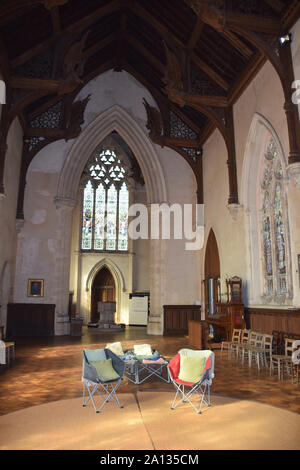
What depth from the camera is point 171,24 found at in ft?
34.7

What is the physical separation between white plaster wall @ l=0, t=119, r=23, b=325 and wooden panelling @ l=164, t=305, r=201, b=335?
18.6ft

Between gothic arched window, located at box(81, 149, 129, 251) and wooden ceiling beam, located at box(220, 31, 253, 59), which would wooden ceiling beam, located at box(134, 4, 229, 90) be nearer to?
wooden ceiling beam, located at box(220, 31, 253, 59)

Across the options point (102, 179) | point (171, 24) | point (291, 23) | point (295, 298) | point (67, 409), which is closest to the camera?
point (67, 409)

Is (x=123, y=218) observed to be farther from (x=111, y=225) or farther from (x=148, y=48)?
(x=148, y=48)

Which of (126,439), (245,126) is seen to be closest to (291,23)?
(245,126)

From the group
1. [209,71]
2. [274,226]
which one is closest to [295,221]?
[274,226]

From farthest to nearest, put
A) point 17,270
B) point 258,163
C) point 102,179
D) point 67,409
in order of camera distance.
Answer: point 102,179, point 17,270, point 258,163, point 67,409

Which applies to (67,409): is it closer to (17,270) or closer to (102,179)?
(17,270)

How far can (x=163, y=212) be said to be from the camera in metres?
13.9

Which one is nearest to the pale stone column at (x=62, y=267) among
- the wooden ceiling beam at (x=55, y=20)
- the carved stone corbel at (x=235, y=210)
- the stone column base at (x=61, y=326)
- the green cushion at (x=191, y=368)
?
the stone column base at (x=61, y=326)

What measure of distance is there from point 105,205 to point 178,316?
8.48 meters

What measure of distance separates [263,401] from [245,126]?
305 inches

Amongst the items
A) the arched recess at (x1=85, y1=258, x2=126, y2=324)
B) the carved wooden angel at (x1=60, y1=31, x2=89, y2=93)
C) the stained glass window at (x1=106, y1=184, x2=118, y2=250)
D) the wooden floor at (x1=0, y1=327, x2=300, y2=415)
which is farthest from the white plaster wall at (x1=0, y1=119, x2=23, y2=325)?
the stained glass window at (x1=106, y1=184, x2=118, y2=250)

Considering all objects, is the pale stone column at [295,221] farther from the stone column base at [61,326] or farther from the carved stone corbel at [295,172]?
the stone column base at [61,326]
